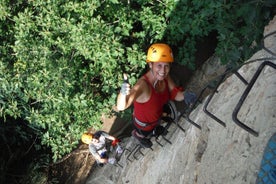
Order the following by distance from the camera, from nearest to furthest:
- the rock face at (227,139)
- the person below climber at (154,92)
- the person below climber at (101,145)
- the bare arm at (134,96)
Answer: the rock face at (227,139) < the bare arm at (134,96) < the person below climber at (154,92) < the person below climber at (101,145)

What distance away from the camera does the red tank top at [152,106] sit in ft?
13.3

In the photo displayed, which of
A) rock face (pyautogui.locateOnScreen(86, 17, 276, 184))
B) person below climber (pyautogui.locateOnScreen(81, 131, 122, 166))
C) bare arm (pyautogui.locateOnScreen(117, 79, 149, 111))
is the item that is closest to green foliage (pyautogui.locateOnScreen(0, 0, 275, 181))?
person below climber (pyautogui.locateOnScreen(81, 131, 122, 166))

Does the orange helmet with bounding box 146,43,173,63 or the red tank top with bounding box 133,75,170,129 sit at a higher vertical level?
the orange helmet with bounding box 146,43,173,63

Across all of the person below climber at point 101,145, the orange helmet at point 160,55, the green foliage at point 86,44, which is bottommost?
the person below climber at point 101,145

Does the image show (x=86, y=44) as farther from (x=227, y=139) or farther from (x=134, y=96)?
(x=227, y=139)

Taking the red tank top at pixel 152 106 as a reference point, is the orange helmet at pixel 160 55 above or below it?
above

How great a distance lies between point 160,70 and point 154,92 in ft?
0.93

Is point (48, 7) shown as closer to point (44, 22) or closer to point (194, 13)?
point (44, 22)

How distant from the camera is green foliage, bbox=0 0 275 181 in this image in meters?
4.80

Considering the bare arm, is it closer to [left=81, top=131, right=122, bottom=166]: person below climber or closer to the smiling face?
the smiling face

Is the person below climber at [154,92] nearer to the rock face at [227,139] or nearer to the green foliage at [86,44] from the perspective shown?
the rock face at [227,139]

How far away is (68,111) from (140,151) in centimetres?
157

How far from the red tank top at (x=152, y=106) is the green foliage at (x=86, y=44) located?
1.19 meters

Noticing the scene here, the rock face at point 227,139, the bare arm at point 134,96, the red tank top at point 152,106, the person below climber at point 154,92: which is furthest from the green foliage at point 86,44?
the rock face at point 227,139
